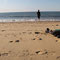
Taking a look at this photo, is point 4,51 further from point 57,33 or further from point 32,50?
point 57,33

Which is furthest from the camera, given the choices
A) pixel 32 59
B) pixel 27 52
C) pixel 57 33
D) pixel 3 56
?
pixel 57 33

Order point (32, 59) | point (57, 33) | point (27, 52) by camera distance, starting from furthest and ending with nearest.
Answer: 1. point (57, 33)
2. point (27, 52)
3. point (32, 59)

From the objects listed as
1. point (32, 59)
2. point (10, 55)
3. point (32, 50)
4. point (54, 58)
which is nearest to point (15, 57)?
point (10, 55)

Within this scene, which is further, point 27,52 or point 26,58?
point 27,52

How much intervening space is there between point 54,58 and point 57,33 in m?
3.54

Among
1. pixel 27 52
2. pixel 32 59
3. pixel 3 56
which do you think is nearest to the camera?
pixel 32 59

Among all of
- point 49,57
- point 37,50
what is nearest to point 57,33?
point 37,50

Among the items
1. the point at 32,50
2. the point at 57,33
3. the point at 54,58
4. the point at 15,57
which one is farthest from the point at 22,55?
the point at 57,33

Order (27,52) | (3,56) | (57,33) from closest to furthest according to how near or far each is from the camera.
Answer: (3,56) < (27,52) < (57,33)

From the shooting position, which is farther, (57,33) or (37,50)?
(57,33)

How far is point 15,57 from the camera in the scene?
406 centimetres

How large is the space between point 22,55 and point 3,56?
614 millimetres

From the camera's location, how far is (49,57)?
13.1ft

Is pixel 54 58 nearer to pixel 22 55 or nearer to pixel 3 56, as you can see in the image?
pixel 22 55
